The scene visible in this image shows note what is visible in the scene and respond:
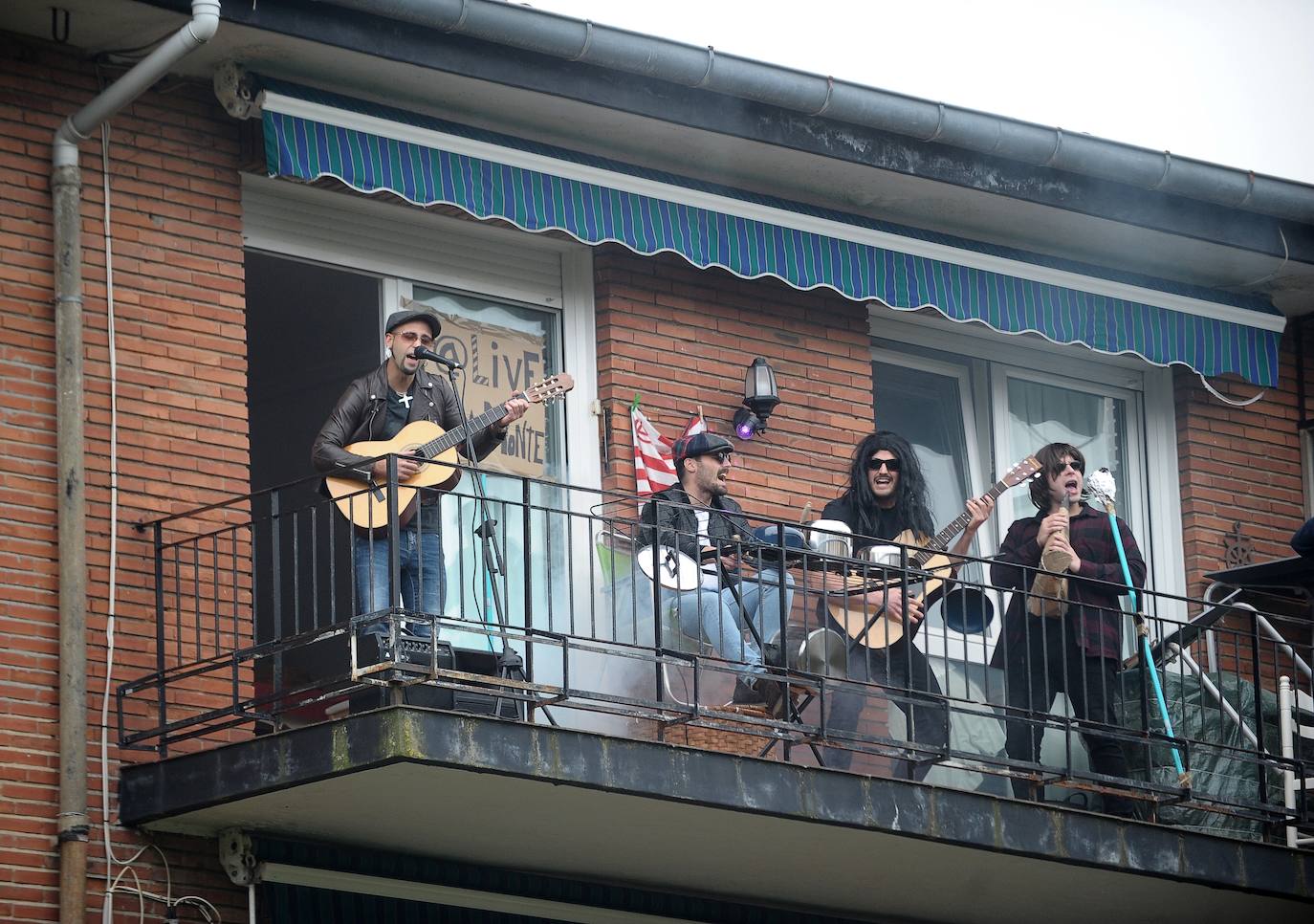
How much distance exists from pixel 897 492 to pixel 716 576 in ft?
4.84

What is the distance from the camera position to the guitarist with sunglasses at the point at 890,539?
10.3 metres

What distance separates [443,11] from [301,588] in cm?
460

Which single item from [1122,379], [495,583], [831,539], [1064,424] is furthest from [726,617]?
[1122,379]

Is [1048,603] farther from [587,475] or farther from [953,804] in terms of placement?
[587,475]

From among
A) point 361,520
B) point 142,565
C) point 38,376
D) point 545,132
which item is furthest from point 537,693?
point 545,132

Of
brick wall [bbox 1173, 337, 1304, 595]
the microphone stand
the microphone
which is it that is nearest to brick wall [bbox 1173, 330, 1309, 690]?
brick wall [bbox 1173, 337, 1304, 595]

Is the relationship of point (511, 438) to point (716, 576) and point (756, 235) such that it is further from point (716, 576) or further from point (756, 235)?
point (716, 576)

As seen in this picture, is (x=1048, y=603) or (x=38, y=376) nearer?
(x=38, y=376)

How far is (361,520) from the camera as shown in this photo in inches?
376

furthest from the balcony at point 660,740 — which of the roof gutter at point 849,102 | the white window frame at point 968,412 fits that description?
Answer: the roof gutter at point 849,102

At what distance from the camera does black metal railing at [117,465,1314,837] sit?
916 cm

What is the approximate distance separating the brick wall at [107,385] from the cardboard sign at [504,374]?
1.28 meters

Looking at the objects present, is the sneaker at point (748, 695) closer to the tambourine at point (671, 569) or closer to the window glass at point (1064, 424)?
the tambourine at point (671, 569)

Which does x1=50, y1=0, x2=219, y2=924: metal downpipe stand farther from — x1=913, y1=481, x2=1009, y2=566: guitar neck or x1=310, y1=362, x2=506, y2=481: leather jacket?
x1=913, y1=481, x2=1009, y2=566: guitar neck
